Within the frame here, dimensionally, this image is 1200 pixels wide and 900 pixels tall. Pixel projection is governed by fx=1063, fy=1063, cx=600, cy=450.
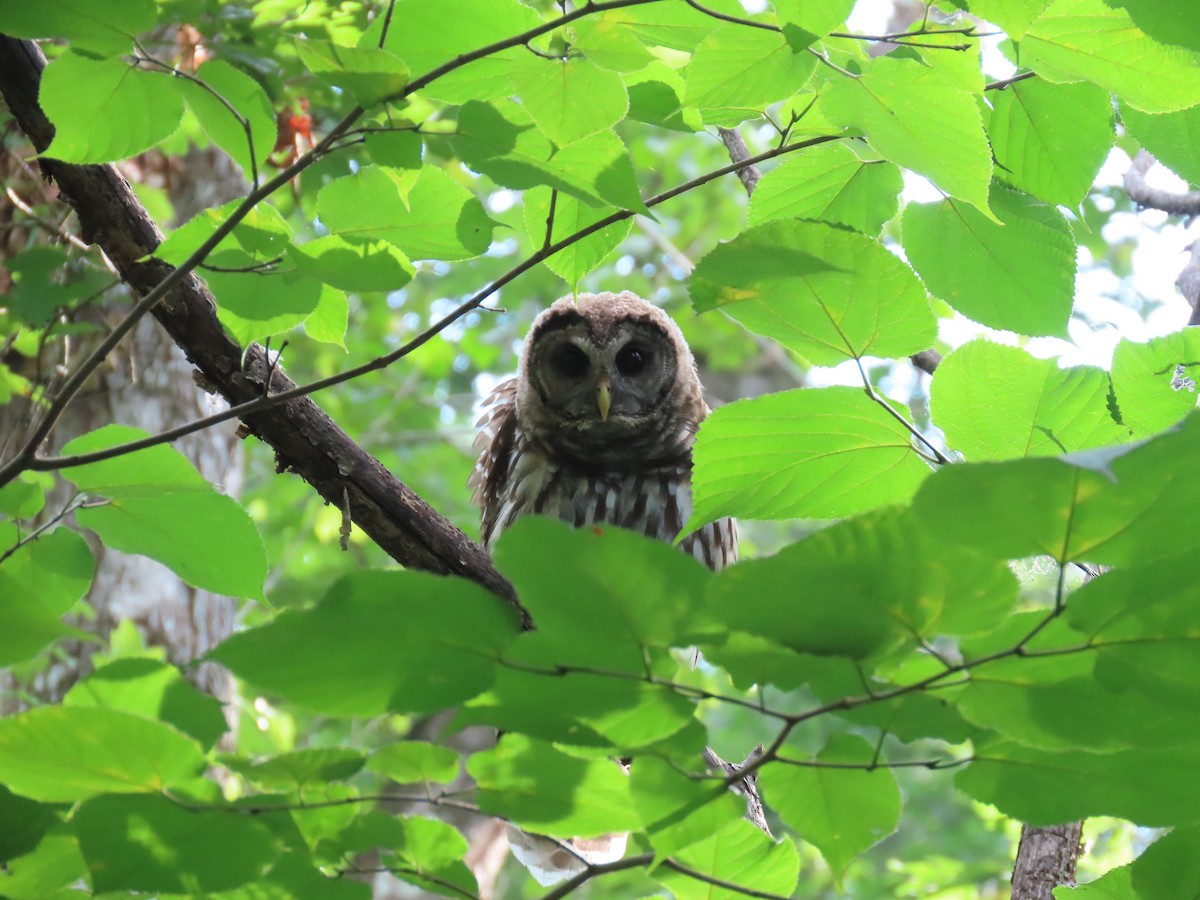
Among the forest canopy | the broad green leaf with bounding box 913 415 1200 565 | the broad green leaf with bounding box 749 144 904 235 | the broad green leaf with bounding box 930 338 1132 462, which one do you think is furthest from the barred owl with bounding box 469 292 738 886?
the broad green leaf with bounding box 913 415 1200 565

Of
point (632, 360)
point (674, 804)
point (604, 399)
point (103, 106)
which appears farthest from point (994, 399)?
point (632, 360)

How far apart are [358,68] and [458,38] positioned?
21 centimetres

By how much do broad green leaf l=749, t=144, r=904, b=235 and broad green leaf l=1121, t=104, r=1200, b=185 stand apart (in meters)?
0.32

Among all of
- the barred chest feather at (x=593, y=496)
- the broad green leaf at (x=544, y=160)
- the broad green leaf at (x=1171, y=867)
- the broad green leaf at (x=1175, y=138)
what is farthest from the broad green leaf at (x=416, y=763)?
the barred chest feather at (x=593, y=496)

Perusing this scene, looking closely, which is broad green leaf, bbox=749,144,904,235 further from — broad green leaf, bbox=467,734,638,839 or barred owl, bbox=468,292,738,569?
barred owl, bbox=468,292,738,569

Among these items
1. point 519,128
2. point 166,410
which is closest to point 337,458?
point 519,128

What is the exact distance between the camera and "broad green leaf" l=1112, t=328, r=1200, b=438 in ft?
4.22

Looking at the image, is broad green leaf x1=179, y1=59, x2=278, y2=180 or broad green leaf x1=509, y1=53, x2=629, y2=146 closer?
broad green leaf x1=509, y1=53, x2=629, y2=146

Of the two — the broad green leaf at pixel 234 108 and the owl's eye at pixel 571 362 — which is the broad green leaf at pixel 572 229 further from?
the owl's eye at pixel 571 362

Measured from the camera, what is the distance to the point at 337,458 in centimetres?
205

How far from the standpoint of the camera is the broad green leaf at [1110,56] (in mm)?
1172

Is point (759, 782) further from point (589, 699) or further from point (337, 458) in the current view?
point (337, 458)

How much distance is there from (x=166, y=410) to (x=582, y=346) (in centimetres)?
194

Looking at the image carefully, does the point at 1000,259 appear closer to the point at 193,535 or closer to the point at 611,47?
the point at 611,47
